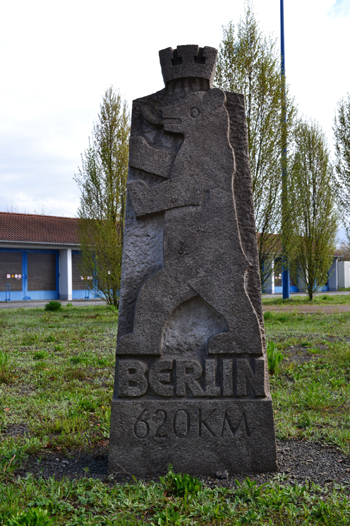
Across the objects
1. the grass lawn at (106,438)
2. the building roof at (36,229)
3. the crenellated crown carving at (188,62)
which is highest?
the building roof at (36,229)

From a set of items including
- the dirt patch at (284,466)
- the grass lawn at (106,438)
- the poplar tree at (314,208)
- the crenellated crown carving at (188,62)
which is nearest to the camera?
the grass lawn at (106,438)

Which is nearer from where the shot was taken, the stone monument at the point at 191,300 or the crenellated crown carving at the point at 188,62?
the stone monument at the point at 191,300

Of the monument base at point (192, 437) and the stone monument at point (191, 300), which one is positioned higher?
the stone monument at point (191, 300)

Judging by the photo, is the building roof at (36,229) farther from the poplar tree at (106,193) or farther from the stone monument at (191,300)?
the stone monument at (191,300)

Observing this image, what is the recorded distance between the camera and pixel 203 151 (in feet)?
9.12

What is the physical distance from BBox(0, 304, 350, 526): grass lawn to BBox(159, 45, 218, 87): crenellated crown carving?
2.52 metres

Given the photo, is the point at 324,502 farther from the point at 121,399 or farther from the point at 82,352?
the point at 82,352

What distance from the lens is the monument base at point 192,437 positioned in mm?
2572

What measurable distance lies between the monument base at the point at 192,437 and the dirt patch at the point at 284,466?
0.29ft

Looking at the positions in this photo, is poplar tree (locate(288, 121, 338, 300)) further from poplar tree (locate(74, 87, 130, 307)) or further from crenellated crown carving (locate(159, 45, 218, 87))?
crenellated crown carving (locate(159, 45, 218, 87))

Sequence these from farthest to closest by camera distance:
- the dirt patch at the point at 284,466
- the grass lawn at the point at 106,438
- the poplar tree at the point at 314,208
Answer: the poplar tree at the point at 314,208, the dirt patch at the point at 284,466, the grass lawn at the point at 106,438

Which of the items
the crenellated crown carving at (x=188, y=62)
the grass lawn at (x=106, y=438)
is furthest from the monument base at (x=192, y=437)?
the crenellated crown carving at (x=188, y=62)

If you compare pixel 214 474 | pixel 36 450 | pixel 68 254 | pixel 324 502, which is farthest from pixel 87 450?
pixel 68 254

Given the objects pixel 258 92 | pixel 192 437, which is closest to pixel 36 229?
pixel 258 92
